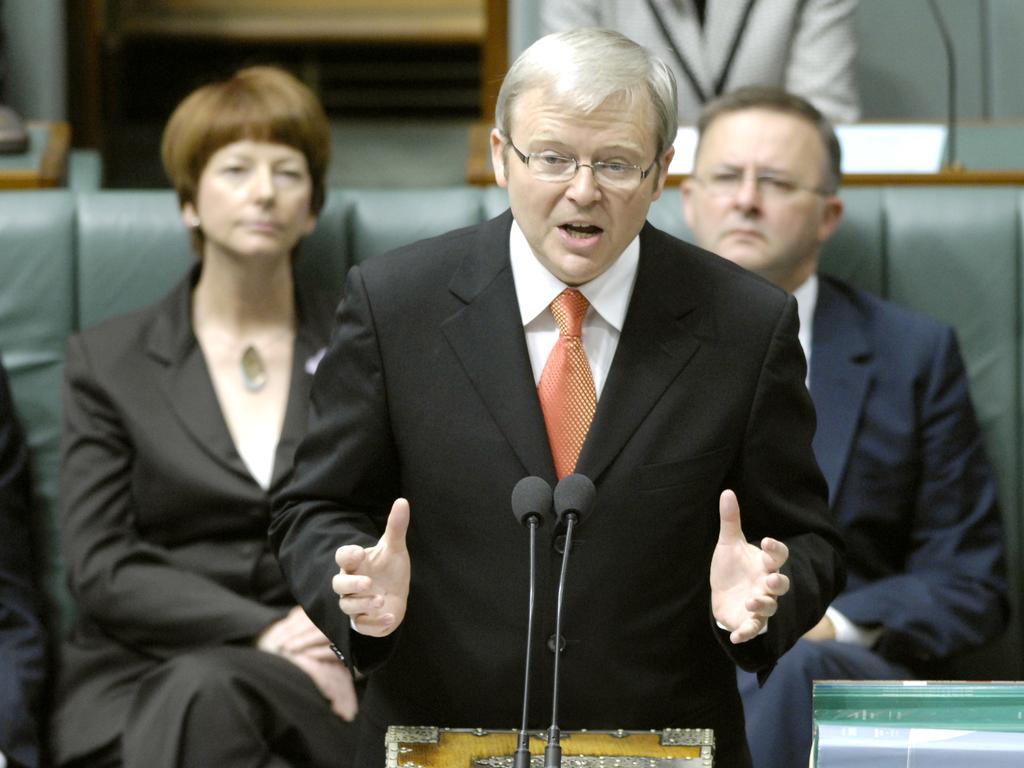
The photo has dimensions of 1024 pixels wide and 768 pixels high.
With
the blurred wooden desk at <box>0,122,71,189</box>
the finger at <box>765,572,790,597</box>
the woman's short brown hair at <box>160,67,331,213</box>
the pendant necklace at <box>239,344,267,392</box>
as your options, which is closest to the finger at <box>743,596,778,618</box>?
the finger at <box>765,572,790,597</box>

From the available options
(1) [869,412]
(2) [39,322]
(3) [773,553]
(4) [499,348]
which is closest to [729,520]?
(3) [773,553]

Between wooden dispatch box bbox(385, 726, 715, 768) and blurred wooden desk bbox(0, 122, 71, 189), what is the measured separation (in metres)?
1.94

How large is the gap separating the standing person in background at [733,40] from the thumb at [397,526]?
2062 mm

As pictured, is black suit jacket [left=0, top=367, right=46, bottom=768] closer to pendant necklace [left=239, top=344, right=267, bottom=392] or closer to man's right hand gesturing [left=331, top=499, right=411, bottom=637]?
pendant necklace [left=239, top=344, right=267, bottom=392]

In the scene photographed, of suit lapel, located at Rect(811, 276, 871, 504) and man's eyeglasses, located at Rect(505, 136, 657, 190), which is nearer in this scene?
man's eyeglasses, located at Rect(505, 136, 657, 190)

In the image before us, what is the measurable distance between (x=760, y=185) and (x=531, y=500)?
142cm

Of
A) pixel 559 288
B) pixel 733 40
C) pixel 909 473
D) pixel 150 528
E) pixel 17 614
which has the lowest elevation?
pixel 17 614

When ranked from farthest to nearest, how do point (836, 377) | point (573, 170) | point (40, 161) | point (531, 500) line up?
point (40, 161) < point (836, 377) < point (573, 170) < point (531, 500)

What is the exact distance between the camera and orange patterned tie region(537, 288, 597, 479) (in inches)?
63.4

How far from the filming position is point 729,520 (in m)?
1.49

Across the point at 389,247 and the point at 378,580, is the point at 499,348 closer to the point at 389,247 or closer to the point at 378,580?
the point at 378,580

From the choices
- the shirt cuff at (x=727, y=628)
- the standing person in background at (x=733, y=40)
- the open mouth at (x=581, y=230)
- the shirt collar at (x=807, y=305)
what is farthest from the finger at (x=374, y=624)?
the standing person in background at (x=733, y=40)

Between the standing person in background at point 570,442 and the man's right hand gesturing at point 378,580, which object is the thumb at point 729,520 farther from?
the man's right hand gesturing at point 378,580

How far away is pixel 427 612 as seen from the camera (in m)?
1.64
